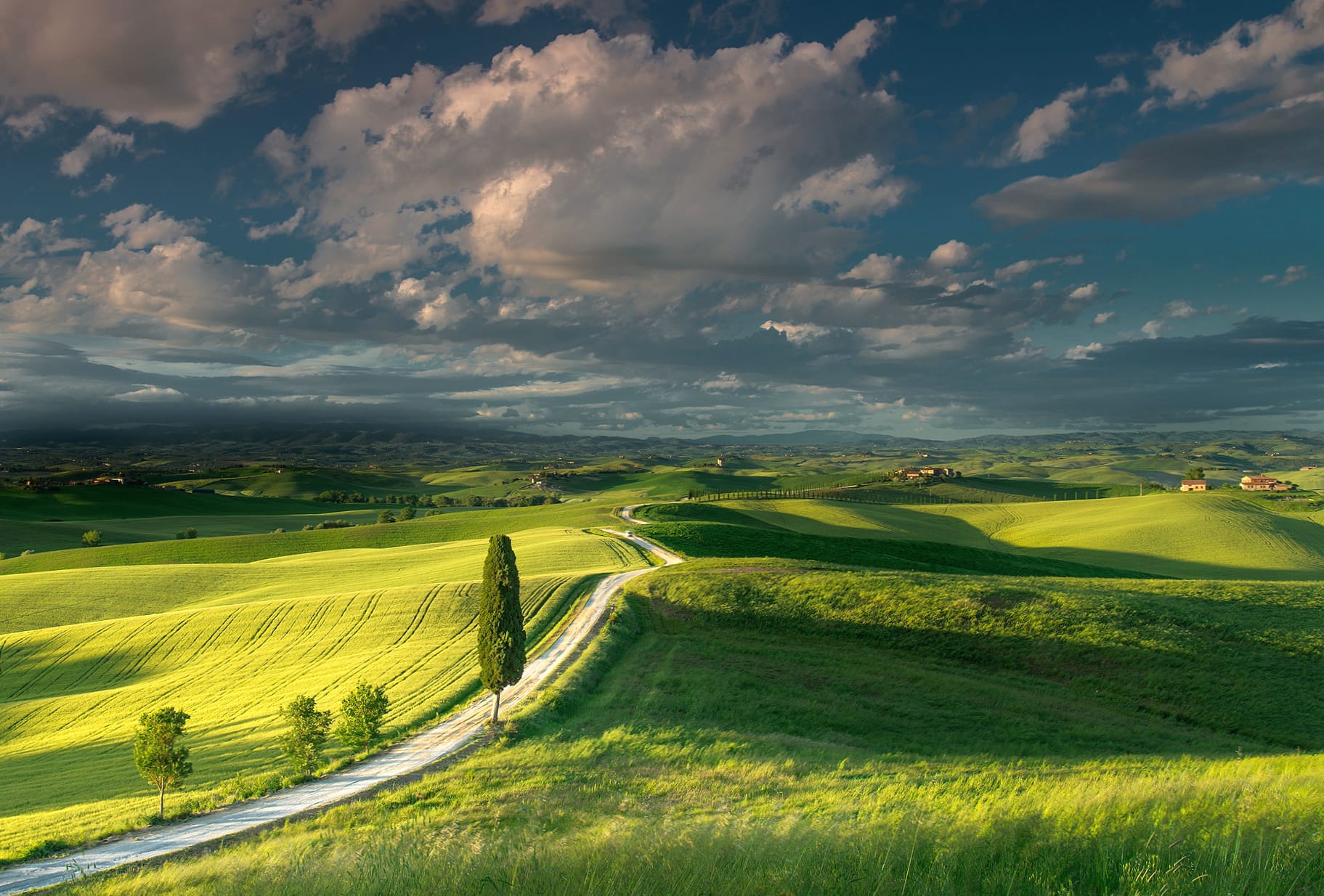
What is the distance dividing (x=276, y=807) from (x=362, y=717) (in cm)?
364

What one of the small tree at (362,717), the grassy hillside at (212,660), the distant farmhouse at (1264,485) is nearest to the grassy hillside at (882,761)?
the small tree at (362,717)

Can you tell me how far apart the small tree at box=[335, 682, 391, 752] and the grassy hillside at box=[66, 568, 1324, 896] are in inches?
166

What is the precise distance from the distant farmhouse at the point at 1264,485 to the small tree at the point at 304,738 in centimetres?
21139

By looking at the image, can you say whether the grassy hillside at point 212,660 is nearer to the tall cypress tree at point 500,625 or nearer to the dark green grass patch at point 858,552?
the tall cypress tree at point 500,625

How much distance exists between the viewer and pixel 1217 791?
880 cm

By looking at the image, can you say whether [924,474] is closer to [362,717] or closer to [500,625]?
[500,625]

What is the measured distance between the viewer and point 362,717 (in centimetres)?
2188

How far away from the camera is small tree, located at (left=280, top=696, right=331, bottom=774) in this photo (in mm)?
20906

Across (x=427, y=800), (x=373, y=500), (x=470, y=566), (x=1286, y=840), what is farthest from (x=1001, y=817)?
(x=373, y=500)

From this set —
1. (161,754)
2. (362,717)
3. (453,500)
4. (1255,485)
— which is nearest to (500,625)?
(362,717)

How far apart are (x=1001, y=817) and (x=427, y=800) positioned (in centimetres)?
1396

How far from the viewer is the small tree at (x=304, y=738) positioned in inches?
823

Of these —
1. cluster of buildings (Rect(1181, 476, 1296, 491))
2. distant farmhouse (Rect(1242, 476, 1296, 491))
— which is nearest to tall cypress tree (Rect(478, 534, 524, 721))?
cluster of buildings (Rect(1181, 476, 1296, 491))

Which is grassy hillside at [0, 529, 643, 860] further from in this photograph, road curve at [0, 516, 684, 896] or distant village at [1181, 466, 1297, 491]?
distant village at [1181, 466, 1297, 491]
